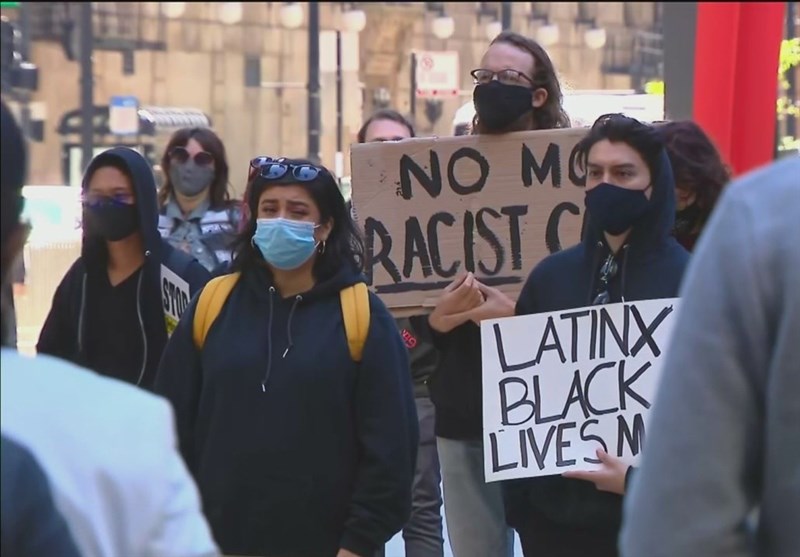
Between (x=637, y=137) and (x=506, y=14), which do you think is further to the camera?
(x=506, y=14)

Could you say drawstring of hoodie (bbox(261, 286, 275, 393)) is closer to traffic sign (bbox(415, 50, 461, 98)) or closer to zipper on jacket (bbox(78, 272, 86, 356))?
zipper on jacket (bbox(78, 272, 86, 356))

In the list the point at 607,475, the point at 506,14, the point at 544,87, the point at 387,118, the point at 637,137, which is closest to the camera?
the point at 607,475

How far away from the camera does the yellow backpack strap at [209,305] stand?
11.7ft

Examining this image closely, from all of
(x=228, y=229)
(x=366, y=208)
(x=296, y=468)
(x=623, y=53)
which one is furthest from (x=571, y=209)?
(x=623, y=53)

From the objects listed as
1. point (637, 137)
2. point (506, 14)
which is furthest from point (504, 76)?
point (506, 14)

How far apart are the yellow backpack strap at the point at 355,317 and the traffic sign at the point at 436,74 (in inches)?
699

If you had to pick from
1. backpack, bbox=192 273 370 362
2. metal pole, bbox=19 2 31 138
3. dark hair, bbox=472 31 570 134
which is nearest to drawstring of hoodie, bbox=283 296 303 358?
backpack, bbox=192 273 370 362

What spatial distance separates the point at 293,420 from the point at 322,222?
560 mm

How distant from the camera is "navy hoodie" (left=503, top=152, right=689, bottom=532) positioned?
11.0 feet

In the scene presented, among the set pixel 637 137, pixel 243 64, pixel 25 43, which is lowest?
pixel 637 137

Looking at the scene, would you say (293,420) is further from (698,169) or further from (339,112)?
(339,112)

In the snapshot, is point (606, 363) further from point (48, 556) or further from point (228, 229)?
point (228, 229)

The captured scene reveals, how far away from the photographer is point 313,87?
27.8 metres

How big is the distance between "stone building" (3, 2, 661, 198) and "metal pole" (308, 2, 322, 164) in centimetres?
75
